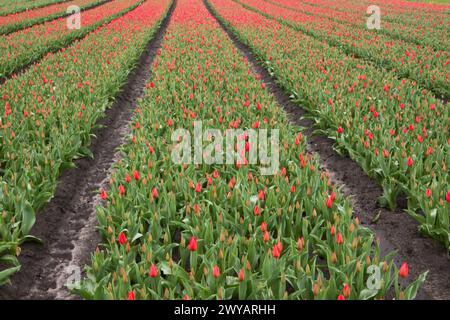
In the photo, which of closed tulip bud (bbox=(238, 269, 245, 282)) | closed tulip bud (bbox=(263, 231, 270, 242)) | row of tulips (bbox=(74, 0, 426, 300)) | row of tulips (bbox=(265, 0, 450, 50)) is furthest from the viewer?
row of tulips (bbox=(265, 0, 450, 50))

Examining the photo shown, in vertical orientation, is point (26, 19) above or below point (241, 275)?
above

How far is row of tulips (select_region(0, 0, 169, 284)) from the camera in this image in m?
4.25

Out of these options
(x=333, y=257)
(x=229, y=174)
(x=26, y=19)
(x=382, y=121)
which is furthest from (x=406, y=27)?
(x=333, y=257)

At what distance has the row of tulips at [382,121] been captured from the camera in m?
4.54

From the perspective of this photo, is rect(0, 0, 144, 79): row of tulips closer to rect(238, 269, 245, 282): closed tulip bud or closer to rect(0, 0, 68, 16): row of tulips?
rect(0, 0, 68, 16): row of tulips

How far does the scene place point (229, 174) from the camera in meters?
5.04

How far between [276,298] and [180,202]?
1681 mm

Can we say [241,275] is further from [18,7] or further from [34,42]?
[18,7]

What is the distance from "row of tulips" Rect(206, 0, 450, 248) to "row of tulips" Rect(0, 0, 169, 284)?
3.67 metres

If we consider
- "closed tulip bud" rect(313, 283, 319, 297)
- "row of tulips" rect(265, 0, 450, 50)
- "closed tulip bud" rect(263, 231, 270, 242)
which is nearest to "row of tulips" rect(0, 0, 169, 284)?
"closed tulip bud" rect(263, 231, 270, 242)

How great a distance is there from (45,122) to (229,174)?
3.28 metres

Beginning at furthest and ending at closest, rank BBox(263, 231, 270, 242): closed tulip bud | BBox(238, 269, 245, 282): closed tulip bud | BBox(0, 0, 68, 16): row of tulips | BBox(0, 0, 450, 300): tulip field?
BBox(0, 0, 68, 16): row of tulips < BBox(263, 231, 270, 242): closed tulip bud < BBox(0, 0, 450, 300): tulip field < BBox(238, 269, 245, 282): closed tulip bud

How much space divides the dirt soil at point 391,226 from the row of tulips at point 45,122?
131 inches

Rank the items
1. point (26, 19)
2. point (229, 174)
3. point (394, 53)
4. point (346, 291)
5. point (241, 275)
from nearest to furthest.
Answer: point (346, 291), point (241, 275), point (229, 174), point (394, 53), point (26, 19)
